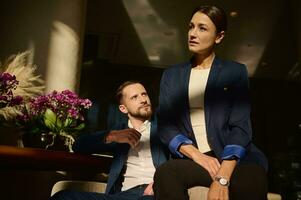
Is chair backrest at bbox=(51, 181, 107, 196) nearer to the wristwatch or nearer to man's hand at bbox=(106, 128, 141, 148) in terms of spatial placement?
man's hand at bbox=(106, 128, 141, 148)

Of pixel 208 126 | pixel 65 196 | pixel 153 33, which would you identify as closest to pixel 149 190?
pixel 65 196

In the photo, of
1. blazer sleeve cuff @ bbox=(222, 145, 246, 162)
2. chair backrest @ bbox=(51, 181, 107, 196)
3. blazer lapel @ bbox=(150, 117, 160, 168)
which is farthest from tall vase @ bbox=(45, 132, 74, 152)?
blazer sleeve cuff @ bbox=(222, 145, 246, 162)

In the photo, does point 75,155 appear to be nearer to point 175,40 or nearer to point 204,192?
point 204,192

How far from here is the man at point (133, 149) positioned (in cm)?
179

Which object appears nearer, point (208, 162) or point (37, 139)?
point (208, 162)

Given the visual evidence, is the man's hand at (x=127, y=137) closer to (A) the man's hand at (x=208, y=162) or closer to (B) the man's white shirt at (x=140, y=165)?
(B) the man's white shirt at (x=140, y=165)

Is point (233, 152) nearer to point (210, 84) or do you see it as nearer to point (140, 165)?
point (210, 84)

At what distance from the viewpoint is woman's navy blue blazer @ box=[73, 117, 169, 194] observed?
1808 mm

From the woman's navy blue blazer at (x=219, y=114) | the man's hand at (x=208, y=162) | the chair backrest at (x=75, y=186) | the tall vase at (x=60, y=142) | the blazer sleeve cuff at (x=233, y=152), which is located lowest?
the chair backrest at (x=75, y=186)

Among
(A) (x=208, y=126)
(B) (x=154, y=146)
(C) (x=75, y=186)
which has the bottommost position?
(C) (x=75, y=186)

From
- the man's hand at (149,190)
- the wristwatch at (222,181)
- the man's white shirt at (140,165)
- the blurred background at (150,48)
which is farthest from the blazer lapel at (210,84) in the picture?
the blurred background at (150,48)

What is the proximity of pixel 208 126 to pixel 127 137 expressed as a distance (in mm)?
601

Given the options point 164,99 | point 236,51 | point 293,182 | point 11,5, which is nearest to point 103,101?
point 236,51

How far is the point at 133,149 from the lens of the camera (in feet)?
6.28
